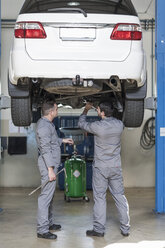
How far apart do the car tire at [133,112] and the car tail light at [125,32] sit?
0.75 meters

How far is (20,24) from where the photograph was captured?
370cm

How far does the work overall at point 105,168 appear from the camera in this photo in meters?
4.64

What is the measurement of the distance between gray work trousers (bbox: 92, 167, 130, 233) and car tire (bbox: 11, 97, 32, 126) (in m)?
0.98

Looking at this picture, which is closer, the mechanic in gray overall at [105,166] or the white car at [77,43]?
the white car at [77,43]

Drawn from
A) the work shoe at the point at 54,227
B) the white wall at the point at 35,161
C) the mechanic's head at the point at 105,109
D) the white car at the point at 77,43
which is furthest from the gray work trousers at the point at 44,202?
the white wall at the point at 35,161

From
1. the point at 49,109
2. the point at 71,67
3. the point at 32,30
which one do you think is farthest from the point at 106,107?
the point at 32,30

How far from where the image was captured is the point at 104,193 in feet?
15.4

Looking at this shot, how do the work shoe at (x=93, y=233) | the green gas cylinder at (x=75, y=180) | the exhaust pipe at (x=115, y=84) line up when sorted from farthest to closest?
the green gas cylinder at (x=75, y=180)
the work shoe at (x=93, y=233)
the exhaust pipe at (x=115, y=84)

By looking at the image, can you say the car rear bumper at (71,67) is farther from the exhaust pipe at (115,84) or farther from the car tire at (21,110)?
the car tire at (21,110)

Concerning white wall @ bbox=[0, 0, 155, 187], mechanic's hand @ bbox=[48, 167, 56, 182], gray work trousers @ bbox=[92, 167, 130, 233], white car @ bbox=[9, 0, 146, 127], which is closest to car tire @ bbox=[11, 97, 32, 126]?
white car @ bbox=[9, 0, 146, 127]

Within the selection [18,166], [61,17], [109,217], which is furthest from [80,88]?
[18,166]

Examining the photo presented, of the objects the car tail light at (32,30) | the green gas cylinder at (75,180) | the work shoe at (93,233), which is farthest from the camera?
the green gas cylinder at (75,180)

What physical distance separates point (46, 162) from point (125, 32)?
1.68 m

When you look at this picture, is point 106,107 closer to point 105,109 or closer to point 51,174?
point 105,109
